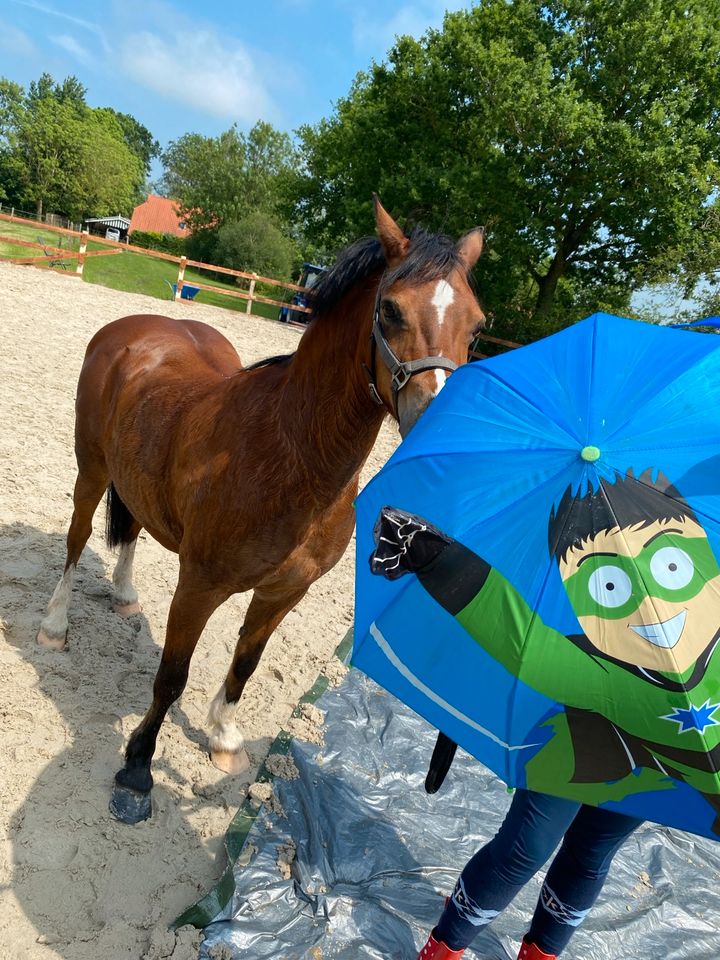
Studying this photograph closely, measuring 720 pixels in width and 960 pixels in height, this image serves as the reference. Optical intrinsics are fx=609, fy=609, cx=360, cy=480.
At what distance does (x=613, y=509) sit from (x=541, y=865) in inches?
45.2

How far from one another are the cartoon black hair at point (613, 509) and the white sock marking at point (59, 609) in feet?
9.40

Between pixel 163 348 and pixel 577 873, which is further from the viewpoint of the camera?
pixel 163 348

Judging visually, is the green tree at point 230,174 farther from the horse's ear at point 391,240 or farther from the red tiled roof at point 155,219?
the horse's ear at point 391,240

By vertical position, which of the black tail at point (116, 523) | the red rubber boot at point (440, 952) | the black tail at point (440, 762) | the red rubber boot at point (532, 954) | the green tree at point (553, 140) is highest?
the green tree at point (553, 140)

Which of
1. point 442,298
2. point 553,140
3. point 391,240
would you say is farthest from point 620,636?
point 553,140

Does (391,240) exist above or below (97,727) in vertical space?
above

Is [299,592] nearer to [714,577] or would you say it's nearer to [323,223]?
[714,577]

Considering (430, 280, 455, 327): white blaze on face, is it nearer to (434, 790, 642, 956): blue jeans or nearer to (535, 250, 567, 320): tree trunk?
(434, 790, 642, 956): blue jeans

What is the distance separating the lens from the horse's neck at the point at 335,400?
197 cm

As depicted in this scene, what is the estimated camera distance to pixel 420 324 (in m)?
1.68

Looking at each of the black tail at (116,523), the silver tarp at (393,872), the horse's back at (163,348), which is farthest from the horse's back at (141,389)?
the silver tarp at (393,872)

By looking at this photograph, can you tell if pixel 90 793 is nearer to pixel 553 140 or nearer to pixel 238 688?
pixel 238 688

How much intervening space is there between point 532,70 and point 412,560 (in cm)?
2111

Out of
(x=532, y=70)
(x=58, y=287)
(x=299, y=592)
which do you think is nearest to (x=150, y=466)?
(x=299, y=592)
